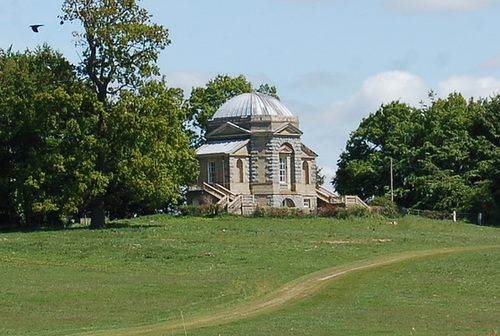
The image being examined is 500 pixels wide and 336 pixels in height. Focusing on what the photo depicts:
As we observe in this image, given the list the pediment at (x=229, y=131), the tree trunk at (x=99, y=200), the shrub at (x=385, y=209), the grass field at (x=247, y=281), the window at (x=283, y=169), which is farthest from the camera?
the window at (x=283, y=169)

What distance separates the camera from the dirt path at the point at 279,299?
31688mm

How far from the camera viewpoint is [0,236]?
63.5m

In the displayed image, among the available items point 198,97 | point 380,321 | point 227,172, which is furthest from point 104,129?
point 380,321

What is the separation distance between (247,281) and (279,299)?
5.81m

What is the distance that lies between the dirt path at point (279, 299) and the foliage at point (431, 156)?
35014mm

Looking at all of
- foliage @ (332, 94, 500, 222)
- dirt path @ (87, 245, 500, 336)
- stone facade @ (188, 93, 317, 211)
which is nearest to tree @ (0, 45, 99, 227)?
stone facade @ (188, 93, 317, 211)

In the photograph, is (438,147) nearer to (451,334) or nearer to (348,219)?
(348,219)

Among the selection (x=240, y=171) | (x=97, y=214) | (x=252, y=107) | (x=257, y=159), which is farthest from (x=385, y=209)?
(x=97, y=214)

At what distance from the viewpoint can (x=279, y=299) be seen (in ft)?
127

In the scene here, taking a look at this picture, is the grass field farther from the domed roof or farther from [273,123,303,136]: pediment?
the domed roof

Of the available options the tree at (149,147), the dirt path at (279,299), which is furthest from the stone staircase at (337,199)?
the dirt path at (279,299)

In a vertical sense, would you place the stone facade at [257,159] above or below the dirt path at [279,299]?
above

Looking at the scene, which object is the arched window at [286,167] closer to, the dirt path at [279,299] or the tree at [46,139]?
the tree at [46,139]

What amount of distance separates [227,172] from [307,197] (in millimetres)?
7615
